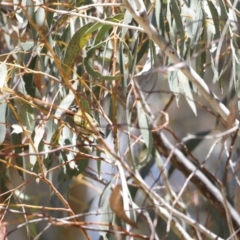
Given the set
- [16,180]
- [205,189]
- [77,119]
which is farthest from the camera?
[16,180]

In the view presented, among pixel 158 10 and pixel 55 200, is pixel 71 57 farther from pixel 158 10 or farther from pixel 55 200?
pixel 55 200

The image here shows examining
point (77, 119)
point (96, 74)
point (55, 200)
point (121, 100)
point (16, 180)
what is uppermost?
point (96, 74)

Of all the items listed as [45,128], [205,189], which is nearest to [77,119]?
[45,128]

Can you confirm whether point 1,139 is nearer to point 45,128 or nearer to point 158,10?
point 45,128

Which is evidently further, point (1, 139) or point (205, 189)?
point (205, 189)

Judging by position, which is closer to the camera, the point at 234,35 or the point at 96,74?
the point at 96,74

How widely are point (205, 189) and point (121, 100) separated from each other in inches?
14.3

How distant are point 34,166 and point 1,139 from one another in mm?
101

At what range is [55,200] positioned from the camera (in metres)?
1.79

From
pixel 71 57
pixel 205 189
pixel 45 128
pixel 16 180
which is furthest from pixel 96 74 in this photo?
pixel 16 180

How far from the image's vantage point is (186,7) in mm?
1366

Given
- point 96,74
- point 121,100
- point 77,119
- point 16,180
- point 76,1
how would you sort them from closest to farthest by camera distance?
point 96,74
point 77,119
point 76,1
point 121,100
point 16,180

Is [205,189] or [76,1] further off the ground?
[76,1]

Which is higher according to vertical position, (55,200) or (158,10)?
(158,10)
